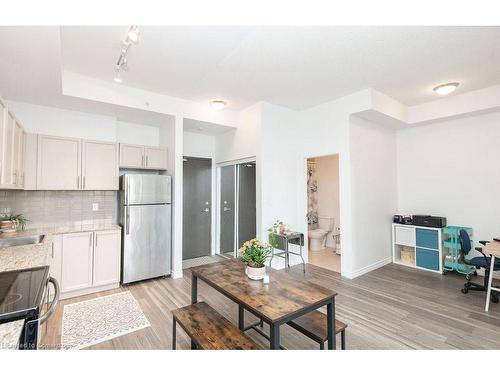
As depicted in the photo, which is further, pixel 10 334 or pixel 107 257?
pixel 107 257

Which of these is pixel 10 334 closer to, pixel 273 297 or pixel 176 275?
pixel 273 297

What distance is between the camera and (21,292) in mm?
1138

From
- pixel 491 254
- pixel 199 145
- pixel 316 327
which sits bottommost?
pixel 316 327

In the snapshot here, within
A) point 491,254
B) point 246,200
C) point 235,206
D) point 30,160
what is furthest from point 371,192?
point 30,160

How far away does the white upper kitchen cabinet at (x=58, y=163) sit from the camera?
2.95 m

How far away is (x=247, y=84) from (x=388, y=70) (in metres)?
1.78

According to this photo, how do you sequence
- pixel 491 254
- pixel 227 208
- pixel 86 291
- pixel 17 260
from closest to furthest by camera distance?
pixel 17 260 → pixel 491 254 → pixel 86 291 → pixel 227 208

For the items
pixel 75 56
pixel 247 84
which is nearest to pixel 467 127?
pixel 247 84

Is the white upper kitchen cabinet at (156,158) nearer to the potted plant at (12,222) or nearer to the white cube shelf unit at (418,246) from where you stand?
the potted plant at (12,222)

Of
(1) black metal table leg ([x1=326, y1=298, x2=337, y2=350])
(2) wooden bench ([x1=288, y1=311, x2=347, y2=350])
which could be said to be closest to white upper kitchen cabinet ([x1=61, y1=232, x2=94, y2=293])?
(2) wooden bench ([x1=288, y1=311, x2=347, y2=350])

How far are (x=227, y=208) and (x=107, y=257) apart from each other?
228 centimetres

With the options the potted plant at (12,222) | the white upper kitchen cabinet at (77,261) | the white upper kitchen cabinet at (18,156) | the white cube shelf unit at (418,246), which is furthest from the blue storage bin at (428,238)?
the potted plant at (12,222)

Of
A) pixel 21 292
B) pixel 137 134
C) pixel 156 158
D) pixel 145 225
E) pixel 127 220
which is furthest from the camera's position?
pixel 137 134
